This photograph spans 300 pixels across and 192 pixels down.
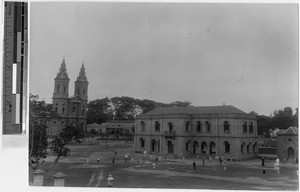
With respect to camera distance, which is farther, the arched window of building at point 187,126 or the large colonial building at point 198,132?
the arched window of building at point 187,126

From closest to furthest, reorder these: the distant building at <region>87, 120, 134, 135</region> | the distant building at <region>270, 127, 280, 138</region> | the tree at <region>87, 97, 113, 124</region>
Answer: the distant building at <region>270, 127, 280, 138</region> → the tree at <region>87, 97, 113, 124</region> → the distant building at <region>87, 120, 134, 135</region>

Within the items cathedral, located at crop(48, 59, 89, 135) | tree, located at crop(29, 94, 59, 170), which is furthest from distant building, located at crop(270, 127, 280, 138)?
tree, located at crop(29, 94, 59, 170)

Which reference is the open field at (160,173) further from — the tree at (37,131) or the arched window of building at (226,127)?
the arched window of building at (226,127)

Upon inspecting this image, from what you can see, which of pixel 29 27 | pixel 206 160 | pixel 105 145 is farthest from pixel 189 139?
pixel 29 27

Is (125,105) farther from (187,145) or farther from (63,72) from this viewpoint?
(187,145)

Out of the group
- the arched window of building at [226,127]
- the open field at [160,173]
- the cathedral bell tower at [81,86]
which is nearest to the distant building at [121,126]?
the open field at [160,173]

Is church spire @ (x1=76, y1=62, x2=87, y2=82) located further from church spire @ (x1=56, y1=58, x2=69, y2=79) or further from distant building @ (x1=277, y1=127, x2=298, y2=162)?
distant building @ (x1=277, y1=127, x2=298, y2=162)
